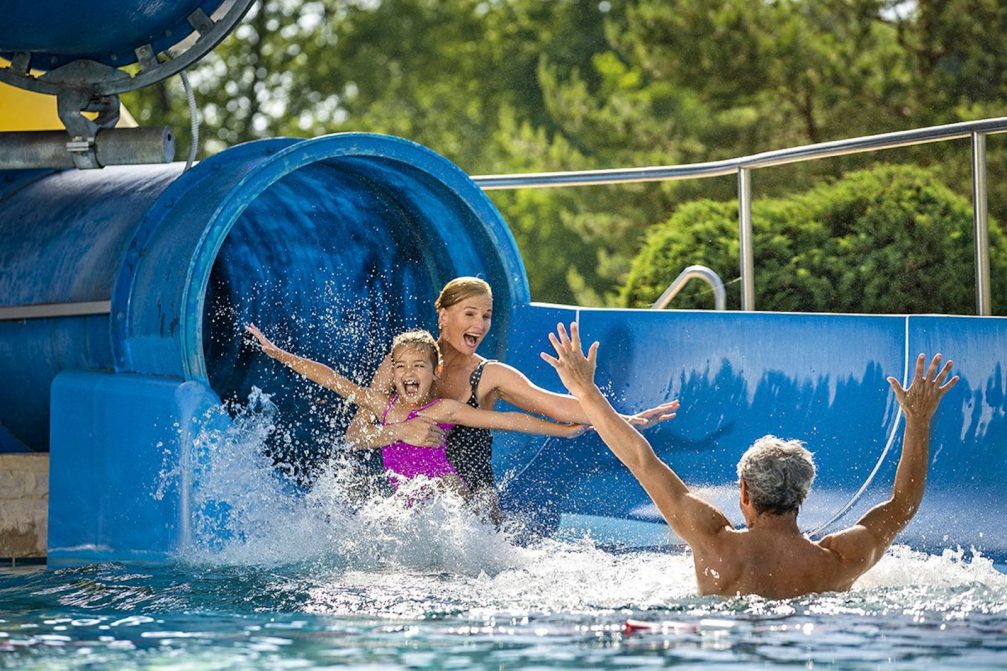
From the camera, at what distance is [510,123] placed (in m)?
26.4

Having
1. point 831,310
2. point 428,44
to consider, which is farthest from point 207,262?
point 428,44

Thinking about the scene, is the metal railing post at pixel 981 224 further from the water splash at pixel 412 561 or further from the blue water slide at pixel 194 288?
the blue water slide at pixel 194 288

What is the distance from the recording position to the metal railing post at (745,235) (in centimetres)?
741

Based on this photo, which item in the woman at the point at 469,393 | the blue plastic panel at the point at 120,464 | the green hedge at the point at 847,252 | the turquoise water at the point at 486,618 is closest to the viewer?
the turquoise water at the point at 486,618

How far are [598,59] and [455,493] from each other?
23.3 meters

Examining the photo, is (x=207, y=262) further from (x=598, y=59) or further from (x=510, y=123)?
(x=598, y=59)

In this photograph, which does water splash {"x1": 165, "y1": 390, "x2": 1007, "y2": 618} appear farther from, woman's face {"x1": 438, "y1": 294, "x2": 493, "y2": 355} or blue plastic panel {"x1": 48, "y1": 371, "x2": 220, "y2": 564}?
woman's face {"x1": 438, "y1": 294, "x2": 493, "y2": 355}

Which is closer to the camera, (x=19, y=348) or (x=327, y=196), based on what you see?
(x=19, y=348)

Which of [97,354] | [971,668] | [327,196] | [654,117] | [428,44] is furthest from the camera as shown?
[428,44]

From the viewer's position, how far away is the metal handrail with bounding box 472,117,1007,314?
Result: 641cm

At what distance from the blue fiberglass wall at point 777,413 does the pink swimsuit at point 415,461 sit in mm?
843

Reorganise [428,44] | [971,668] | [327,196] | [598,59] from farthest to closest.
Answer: [428,44]
[598,59]
[327,196]
[971,668]

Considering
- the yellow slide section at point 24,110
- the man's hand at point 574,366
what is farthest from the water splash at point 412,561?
the yellow slide section at point 24,110

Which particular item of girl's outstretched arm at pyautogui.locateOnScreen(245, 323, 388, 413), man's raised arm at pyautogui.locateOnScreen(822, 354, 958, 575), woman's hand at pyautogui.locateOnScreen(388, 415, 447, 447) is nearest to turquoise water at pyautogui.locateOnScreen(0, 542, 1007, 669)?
man's raised arm at pyautogui.locateOnScreen(822, 354, 958, 575)
